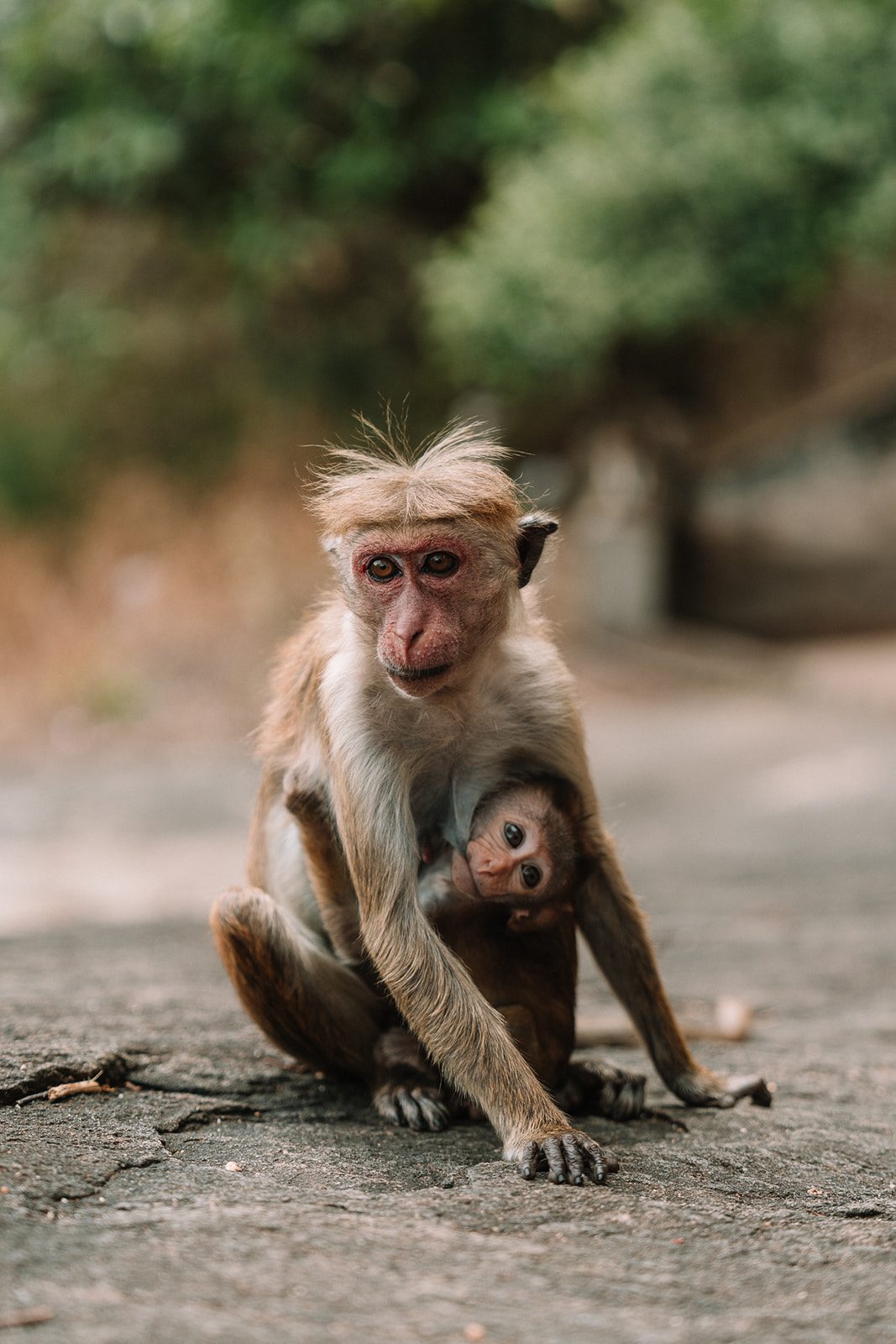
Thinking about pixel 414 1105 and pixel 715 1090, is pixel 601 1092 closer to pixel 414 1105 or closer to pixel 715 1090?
pixel 715 1090

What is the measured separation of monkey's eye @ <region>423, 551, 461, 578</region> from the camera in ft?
11.6

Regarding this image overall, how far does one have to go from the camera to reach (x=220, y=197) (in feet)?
56.9

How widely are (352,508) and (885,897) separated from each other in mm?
5131

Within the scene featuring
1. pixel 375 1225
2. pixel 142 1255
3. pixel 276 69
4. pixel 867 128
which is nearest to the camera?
pixel 142 1255

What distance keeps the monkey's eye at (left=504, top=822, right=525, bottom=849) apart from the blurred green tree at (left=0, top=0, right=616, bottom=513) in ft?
40.5

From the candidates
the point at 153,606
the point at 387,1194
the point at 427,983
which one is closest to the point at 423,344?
the point at 153,606

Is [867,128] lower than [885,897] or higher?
higher

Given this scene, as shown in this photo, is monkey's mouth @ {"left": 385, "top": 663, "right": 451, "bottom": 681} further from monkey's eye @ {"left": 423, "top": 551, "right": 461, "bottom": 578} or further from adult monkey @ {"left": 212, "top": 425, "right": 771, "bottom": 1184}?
monkey's eye @ {"left": 423, "top": 551, "right": 461, "bottom": 578}

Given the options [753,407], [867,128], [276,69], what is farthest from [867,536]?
[276,69]

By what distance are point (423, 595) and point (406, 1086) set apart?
135 cm

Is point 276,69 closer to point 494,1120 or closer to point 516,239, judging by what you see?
point 516,239

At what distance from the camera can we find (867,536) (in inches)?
607

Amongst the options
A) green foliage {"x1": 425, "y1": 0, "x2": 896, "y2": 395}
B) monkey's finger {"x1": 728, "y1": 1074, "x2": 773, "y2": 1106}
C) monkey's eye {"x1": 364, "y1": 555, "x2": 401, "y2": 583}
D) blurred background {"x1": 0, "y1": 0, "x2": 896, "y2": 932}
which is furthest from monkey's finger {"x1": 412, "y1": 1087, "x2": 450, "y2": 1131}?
green foliage {"x1": 425, "y1": 0, "x2": 896, "y2": 395}

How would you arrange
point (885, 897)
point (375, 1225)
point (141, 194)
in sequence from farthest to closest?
1. point (141, 194)
2. point (885, 897)
3. point (375, 1225)
